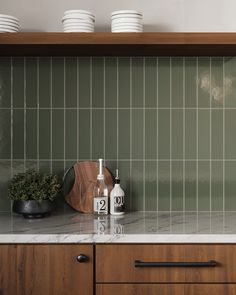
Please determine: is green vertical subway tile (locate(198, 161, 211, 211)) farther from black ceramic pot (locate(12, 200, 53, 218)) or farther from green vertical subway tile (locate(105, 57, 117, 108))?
black ceramic pot (locate(12, 200, 53, 218))

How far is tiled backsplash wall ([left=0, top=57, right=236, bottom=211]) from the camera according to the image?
262cm

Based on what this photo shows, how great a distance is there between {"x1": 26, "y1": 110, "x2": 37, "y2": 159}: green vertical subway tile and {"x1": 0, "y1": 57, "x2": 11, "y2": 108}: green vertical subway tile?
13cm

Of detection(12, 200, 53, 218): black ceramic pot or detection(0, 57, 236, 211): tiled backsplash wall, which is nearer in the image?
detection(12, 200, 53, 218): black ceramic pot

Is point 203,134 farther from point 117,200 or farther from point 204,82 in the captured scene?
point 117,200

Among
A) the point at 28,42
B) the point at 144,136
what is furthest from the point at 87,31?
the point at 144,136

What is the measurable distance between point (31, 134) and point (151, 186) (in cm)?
69

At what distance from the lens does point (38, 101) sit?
2.62 meters

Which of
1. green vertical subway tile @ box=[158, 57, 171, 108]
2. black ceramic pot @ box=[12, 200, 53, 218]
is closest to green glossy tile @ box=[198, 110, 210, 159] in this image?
green vertical subway tile @ box=[158, 57, 171, 108]

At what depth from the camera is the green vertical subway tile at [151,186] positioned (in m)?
2.62

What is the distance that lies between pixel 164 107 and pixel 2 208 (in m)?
1.01

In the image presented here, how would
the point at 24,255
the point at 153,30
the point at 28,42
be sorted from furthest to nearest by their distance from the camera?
the point at 153,30, the point at 28,42, the point at 24,255

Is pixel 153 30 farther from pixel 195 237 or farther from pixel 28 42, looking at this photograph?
pixel 195 237

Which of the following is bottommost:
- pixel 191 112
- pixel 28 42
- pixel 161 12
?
pixel 191 112

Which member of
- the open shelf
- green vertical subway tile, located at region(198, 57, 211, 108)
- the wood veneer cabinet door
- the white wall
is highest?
the white wall
